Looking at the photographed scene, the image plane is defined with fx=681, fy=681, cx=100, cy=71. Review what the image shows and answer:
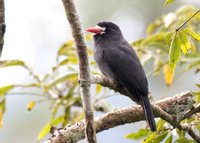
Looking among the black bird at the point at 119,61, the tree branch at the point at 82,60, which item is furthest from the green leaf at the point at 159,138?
the tree branch at the point at 82,60

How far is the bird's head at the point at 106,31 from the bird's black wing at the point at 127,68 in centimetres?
19

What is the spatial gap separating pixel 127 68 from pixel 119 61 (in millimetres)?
100

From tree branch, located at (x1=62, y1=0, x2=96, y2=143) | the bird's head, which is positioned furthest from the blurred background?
tree branch, located at (x1=62, y1=0, x2=96, y2=143)

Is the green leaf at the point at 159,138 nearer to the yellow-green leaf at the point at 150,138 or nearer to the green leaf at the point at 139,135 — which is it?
the yellow-green leaf at the point at 150,138

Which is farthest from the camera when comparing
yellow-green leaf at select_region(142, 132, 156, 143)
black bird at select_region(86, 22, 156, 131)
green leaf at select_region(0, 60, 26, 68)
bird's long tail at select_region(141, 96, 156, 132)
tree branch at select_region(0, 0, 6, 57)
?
green leaf at select_region(0, 60, 26, 68)

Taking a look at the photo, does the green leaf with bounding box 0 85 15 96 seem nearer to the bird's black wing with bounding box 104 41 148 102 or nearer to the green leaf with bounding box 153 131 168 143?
the bird's black wing with bounding box 104 41 148 102

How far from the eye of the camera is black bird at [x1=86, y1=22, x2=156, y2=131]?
3818mm

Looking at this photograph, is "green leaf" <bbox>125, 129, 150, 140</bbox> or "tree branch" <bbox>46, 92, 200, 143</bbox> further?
A: "green leaf" <bbox>125, 129, 150, 140</bbox>

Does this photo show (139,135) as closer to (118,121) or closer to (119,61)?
(118,121)

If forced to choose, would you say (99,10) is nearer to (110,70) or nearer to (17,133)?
(17,133)

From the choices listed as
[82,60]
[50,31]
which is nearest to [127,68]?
[82,60]

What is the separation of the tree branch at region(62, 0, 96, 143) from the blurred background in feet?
21.8

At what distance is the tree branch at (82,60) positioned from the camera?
8.64ft

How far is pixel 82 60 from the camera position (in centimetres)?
271
